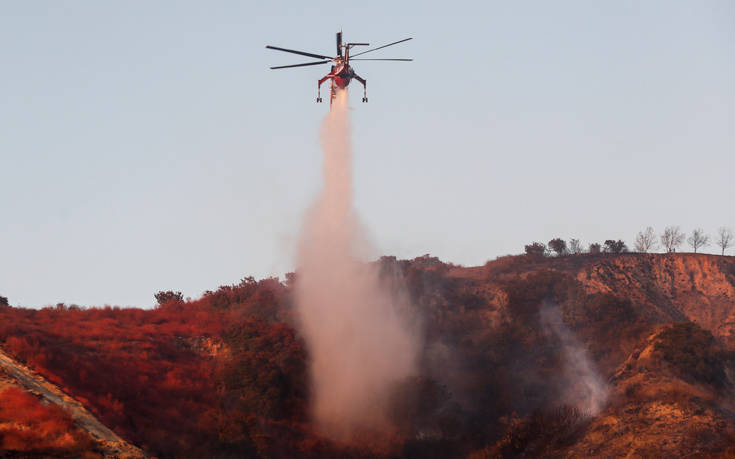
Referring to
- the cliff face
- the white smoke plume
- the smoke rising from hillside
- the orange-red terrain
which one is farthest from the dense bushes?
the smoke rising from hillside

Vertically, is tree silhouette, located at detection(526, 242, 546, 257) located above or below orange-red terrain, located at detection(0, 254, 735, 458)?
above

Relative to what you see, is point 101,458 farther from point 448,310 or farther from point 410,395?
point 448,310

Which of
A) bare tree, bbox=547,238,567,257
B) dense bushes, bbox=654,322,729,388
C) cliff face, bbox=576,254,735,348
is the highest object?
bare tree, bbox=547,238,567,257

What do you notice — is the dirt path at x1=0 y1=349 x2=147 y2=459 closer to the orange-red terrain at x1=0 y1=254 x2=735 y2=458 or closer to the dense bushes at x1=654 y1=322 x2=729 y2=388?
the orange-red terrain at x1=0 y1=254 x2=735 y2=458

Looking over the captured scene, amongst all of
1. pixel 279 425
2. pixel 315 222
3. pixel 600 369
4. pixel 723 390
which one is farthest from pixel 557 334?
pixel 279 425

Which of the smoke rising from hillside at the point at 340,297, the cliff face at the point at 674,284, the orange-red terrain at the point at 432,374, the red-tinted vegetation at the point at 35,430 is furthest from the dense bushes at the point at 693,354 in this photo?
the red-tinted vegetation at the point at 35,430

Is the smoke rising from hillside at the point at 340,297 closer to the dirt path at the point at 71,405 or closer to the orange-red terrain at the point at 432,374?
the orange-red terrain at the point at 432,374

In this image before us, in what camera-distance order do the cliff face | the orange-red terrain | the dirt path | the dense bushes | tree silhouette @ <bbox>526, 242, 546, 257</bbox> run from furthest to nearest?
tree silhouette @ <bbox>526, 242, 546, 257</bbox>
the cliff face
the dense bushes
the orange-red terrain
the dirt path
